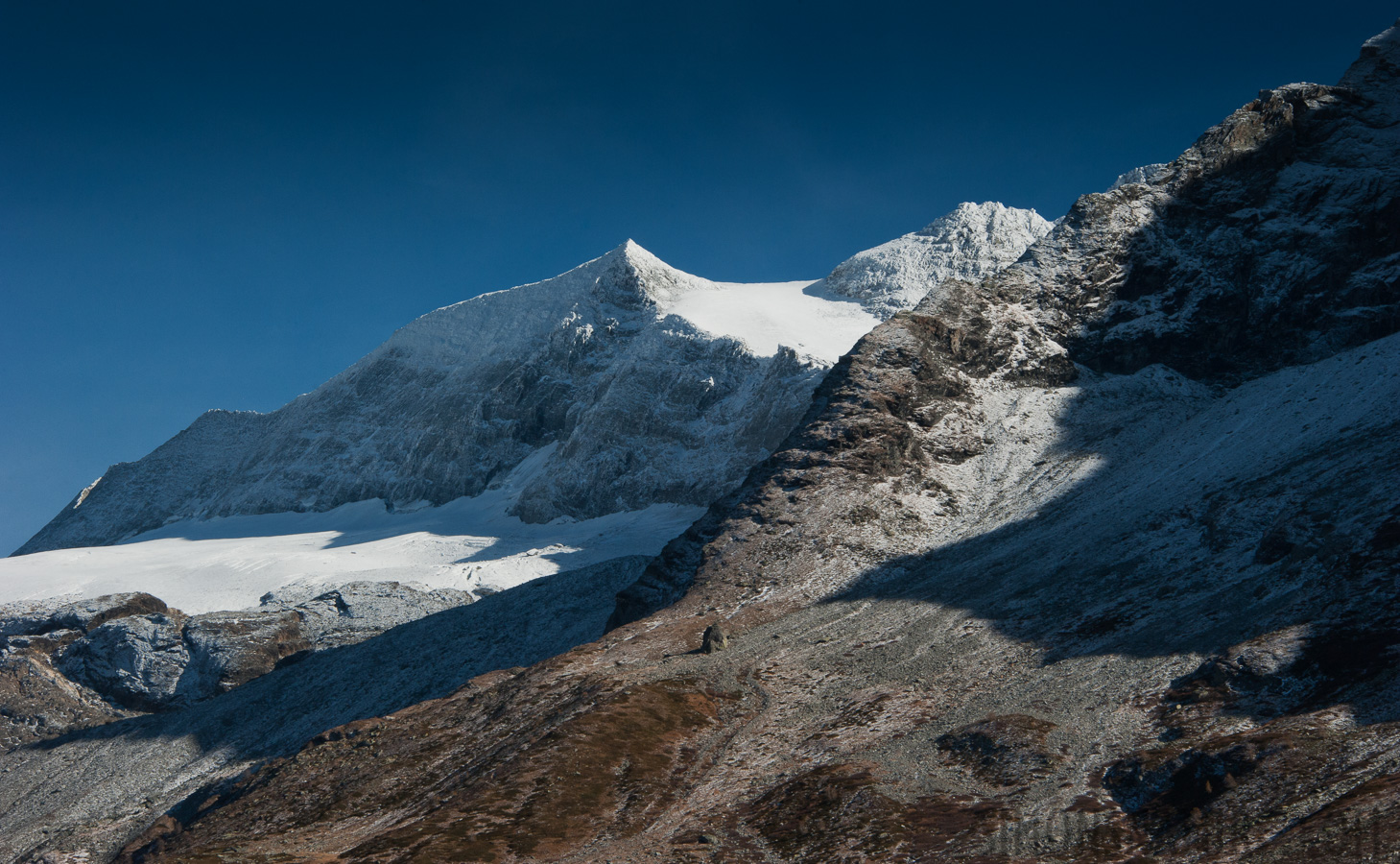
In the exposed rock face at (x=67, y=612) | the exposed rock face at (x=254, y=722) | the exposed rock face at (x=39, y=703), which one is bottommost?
the exposed rock face at (x=254, y=722)

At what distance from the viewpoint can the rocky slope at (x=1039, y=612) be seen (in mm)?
33594

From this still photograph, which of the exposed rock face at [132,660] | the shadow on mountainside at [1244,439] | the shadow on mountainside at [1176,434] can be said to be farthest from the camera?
the exposed rock face at [132,660]

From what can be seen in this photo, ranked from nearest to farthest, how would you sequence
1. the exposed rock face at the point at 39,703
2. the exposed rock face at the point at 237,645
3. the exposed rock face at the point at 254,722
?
the exposed rock face at the point at 254,722 < the exposed rock face at the point at 39,703 < the exposed rock face at the point at 237,645

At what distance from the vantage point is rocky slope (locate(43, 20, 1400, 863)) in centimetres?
3359

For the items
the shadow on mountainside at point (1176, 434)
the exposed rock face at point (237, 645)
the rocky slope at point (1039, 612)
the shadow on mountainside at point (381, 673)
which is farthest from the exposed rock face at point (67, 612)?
the shadow on mountainside at point (1176, 434)

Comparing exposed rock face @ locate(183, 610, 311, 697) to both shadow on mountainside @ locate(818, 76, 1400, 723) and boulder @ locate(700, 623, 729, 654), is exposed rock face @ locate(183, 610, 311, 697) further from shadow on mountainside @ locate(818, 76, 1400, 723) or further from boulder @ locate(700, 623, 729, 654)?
shadow on mountainside @ locate(818, 76, 1400, 723)

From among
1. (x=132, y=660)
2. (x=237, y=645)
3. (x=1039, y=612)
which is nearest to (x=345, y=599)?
(x=237, y=645)

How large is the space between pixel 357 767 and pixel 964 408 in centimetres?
6475

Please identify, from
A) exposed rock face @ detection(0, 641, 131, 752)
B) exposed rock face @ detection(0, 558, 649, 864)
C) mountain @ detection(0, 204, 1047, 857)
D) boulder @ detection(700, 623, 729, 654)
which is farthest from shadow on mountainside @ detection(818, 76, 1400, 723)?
exposed rock face @ detection(0, 641, 131, 752)

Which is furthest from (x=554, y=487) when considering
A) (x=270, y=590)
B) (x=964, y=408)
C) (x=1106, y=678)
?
(x=1106, y=678)

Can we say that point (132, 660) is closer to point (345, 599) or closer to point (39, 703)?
point (39, 703)

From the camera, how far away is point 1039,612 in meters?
55.3

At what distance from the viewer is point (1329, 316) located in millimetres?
98062

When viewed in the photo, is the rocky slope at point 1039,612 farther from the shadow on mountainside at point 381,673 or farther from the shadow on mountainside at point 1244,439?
the shadow on mountainside at point 381,673
